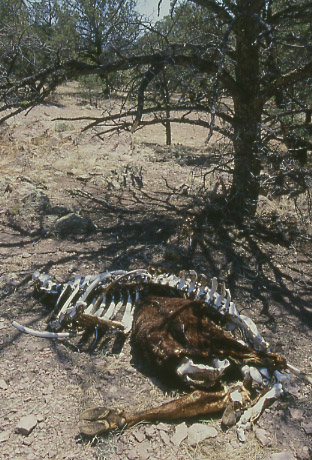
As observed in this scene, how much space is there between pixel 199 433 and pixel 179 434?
131mm

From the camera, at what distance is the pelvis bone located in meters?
3.02

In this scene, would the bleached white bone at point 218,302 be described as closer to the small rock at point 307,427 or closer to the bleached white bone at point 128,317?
the bleached white bone at point 128,317

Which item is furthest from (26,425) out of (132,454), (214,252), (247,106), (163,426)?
(247,106)

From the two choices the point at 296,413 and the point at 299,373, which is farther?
the point at 299,373

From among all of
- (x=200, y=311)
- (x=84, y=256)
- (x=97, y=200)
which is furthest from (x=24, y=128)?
(x=200, y=311)

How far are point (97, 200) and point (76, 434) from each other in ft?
15.0

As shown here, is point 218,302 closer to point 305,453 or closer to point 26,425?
point 305,453

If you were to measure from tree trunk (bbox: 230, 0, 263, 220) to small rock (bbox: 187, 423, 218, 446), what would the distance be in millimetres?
3032

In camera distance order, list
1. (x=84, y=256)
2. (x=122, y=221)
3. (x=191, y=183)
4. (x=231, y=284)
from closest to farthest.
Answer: (x=231, y=284) → (x=84, y=256) → (x=122, y=221) → (x=191, y=183)

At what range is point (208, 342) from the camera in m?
3.43

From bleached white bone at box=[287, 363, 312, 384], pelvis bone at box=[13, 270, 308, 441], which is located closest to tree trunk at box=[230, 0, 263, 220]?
pelvis bone at box=[13, 270, 308, 441]

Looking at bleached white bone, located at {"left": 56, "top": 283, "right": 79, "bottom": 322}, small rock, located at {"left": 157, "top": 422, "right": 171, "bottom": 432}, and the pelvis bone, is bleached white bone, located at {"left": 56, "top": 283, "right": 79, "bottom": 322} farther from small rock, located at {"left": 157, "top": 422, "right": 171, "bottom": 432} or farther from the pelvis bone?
small rock, located at {"left": 157, "top": 422, "right": 171, "bottom": 432}

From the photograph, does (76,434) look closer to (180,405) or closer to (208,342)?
(180,405)

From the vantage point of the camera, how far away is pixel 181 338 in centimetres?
347
